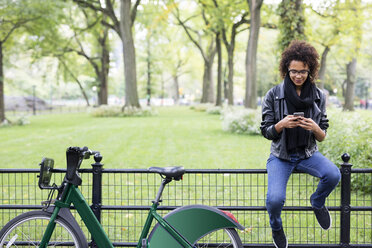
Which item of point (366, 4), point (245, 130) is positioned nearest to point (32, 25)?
point (245, 130)

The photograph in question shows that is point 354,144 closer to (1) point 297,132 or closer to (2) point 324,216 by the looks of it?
(2) point 324,216

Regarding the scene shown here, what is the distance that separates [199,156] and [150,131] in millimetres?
7470

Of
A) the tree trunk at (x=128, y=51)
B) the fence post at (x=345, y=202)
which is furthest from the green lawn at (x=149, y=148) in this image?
the tree trunk at (x=128, y=51)

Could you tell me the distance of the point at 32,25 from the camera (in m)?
24.3

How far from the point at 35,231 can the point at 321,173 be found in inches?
104

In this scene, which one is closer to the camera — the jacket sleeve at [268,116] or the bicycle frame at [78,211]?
the bicycle frame at [78,211]

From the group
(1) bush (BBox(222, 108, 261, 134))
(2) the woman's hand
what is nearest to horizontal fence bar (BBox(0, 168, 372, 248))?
(2) the woman's hand

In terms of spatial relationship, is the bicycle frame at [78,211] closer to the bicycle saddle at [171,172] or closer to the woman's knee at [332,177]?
the bicycle saddle at [171,172]

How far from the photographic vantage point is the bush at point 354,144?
6980mm

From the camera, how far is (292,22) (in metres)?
14.1

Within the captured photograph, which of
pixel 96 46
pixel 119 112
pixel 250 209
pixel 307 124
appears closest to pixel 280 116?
pixel 307 124

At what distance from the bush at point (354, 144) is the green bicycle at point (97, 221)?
4.03 meters

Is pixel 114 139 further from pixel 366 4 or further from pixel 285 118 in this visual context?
pixel 366 4

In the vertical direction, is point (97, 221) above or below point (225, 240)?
above
